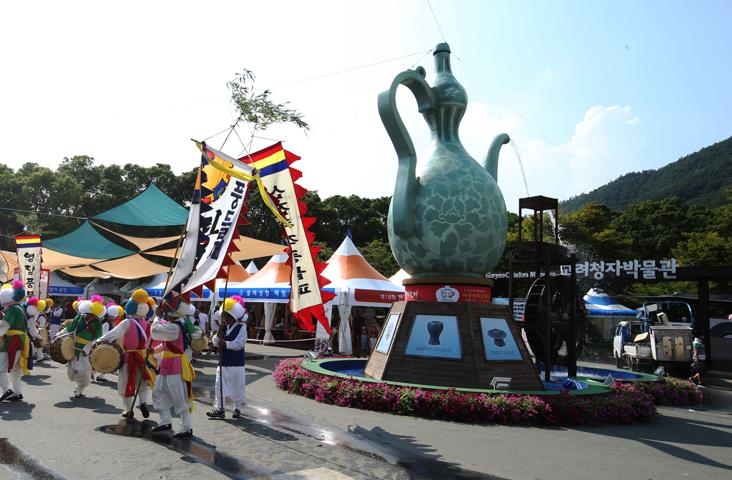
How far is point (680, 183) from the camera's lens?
94.6 metres

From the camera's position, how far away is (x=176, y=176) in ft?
155

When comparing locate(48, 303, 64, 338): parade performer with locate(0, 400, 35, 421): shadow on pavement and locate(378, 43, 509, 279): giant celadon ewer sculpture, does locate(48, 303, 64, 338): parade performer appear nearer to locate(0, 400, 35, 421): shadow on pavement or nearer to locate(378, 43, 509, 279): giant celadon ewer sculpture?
locate(0, 400, 35, 421): shadow on pavement

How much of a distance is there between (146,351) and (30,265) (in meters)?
14.3

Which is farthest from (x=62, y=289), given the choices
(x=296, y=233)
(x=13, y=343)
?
(x=296, y=233)

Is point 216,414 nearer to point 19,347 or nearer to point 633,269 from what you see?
point 19,347

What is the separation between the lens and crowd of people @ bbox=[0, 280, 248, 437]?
295 inches

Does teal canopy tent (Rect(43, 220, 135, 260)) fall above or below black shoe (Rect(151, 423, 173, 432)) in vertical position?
above

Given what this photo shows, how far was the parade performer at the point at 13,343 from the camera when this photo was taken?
9.66 meters

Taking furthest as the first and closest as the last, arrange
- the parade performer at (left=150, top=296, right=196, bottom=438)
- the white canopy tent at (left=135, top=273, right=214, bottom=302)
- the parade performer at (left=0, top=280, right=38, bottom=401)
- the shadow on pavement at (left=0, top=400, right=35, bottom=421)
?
the white canopy tent at (left=135, top=273, right=214, bottom=302) < the parade performer at (left=0, top=280, right=38, bottom=401) < the shadow on pavement at (left=0, top=400, right=35, bottom=421) < the parade performer at (left=150, top=296, right=196, bottom=438)

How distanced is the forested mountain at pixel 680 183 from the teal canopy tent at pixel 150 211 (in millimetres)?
68421

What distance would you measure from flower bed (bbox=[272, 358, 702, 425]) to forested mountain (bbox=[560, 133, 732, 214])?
7784 cm

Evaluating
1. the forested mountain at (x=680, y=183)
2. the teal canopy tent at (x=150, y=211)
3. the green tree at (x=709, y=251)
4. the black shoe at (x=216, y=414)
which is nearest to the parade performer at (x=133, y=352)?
the black shoe at (x=216, y=414)

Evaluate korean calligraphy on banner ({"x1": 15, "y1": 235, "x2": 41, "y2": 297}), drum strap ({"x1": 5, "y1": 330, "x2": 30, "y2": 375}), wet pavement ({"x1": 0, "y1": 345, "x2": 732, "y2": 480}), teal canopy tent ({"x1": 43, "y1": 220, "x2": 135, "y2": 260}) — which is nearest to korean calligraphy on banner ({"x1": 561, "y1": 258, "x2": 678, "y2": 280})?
wet pavement ({"x1": 0, "y1": 345, "x2": 732, "y2": 480})

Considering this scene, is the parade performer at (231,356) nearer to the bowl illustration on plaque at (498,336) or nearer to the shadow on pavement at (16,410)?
the shadow on pavement at (16,410)
